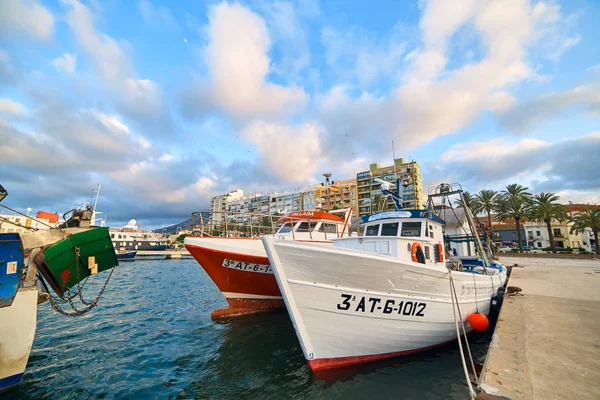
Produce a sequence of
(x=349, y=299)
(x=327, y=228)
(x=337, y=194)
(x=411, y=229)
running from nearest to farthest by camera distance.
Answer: (x=349, y=299), (x=411, y=229), (x=327, y=228), (x=337, y=194)

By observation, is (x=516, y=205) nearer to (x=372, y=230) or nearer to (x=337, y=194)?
(x=372, y=230)

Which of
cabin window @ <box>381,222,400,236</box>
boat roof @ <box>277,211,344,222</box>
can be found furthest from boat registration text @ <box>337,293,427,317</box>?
boat roof @ <box>277,211,344,222</box>

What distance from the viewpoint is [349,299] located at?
5.89m

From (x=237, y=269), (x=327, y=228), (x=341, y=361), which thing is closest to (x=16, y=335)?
(x=237, y=269)

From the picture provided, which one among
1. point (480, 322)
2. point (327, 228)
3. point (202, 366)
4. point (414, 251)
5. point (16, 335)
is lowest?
point (202, 366)

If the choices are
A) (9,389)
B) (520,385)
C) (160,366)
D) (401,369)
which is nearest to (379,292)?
(401,369)

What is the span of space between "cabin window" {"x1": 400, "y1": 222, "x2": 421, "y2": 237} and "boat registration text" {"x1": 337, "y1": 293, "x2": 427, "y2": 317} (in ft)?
7.00

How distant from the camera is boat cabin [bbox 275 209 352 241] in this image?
11.5 m

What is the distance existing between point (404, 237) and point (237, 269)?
21.0 feet

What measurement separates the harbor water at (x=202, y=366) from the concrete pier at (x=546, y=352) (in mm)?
1489

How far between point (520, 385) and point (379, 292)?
2636 mm

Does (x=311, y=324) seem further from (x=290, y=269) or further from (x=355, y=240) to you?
(x=355, y=240)

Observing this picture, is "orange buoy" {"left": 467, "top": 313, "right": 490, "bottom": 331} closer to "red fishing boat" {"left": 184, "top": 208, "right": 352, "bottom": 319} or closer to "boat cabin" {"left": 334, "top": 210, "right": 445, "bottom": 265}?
"boat cabin" {"left": 334, "top": 210, "right": 445, "bottom": 265}

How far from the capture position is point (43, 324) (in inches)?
379
